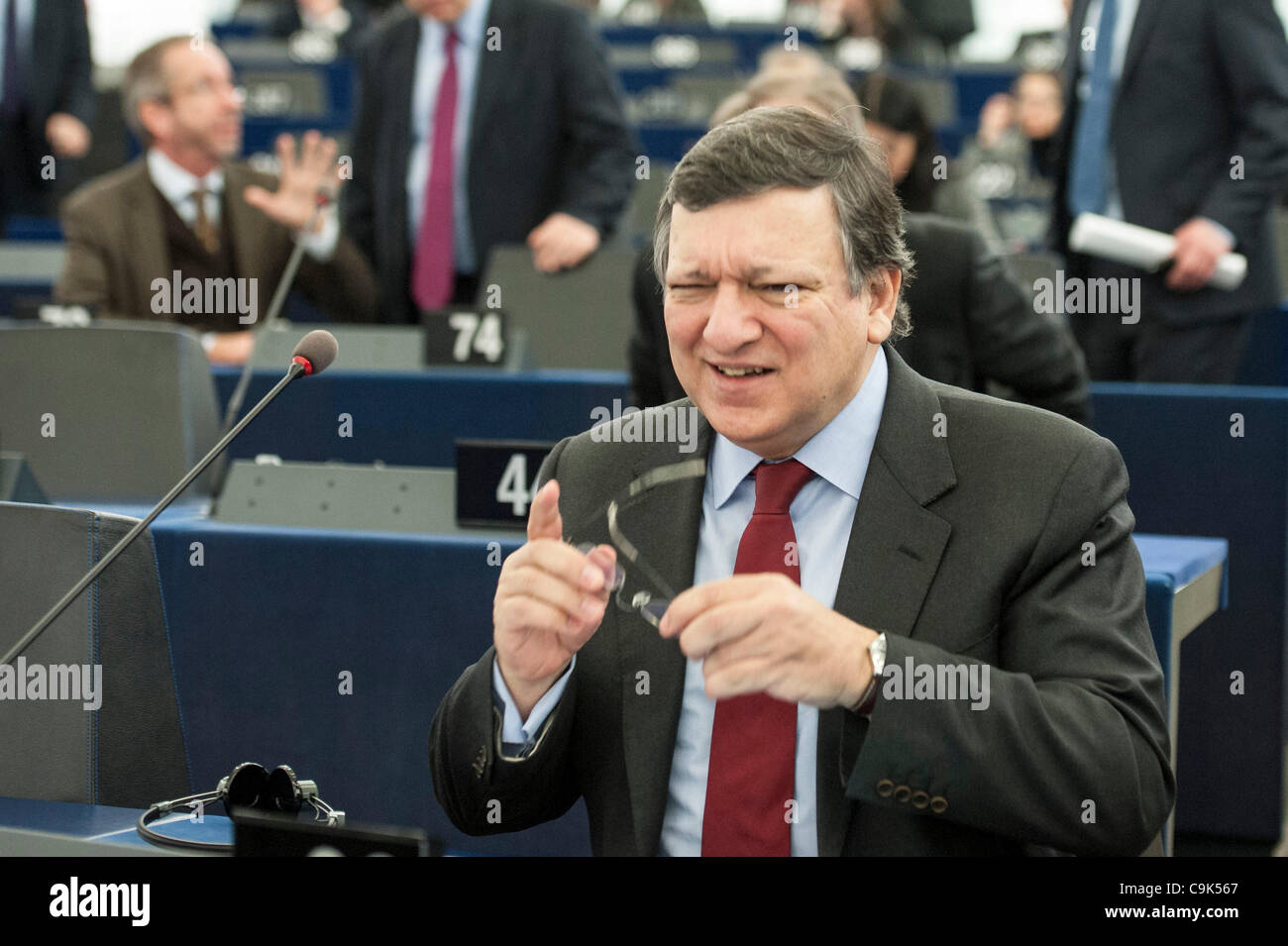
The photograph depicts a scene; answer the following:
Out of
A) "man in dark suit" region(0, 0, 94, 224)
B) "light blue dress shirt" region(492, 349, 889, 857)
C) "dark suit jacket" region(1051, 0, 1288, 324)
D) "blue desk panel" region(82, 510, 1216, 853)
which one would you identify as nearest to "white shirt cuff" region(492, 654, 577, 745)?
"light blue dress shirt" region(492, 349, 889, 857)

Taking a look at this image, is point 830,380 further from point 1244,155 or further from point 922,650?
point 1244,155

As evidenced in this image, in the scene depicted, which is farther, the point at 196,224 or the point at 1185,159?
the point at 196,224

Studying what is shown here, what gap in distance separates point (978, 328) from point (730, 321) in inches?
59.5

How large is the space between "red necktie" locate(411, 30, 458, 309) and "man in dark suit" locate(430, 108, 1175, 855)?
9.59 ft

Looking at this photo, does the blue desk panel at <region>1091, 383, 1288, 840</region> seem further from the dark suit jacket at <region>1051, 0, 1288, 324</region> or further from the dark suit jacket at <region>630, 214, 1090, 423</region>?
the dark suit jacket at <region>1051, 0, 1288, 324</region>

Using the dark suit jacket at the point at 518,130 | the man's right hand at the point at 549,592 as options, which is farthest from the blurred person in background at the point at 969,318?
the dark suit jacket at the point at 518,130

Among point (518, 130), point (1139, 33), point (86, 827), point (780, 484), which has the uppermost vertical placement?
point (1139, 33)

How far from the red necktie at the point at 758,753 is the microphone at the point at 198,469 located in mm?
445

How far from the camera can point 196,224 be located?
457cm

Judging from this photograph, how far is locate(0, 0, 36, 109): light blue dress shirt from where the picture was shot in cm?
611

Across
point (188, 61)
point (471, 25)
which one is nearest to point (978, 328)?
point (471, 25)

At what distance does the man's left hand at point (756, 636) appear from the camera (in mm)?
1227

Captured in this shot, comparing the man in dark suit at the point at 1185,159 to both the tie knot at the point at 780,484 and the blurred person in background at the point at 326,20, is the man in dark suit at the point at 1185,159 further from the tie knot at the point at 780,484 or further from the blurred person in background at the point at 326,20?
the blurred person in background at the point at 326,20

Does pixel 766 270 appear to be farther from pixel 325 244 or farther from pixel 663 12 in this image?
pixel 663 12
